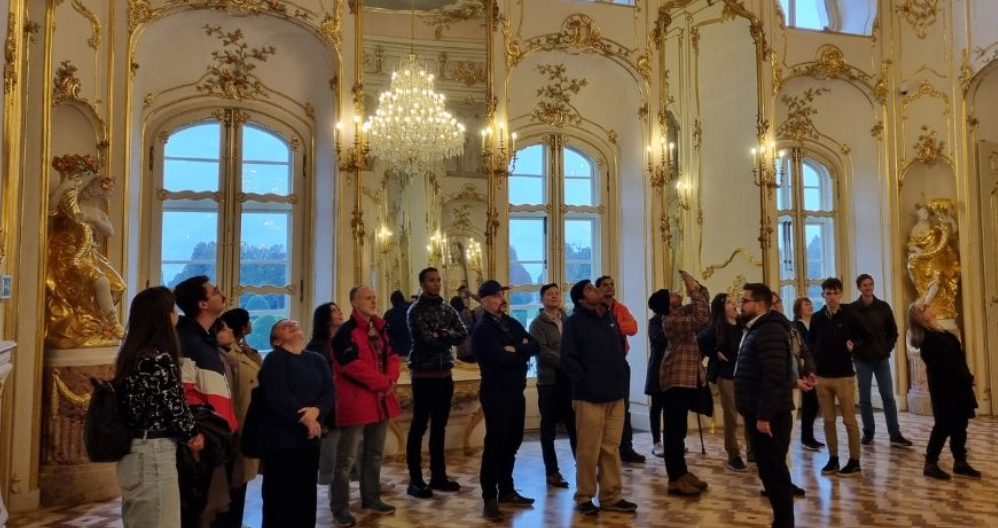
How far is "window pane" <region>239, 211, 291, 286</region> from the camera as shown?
730cm

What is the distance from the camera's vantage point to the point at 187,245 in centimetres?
714

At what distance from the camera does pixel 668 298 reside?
5.21 m

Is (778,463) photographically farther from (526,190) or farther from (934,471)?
(526,190)

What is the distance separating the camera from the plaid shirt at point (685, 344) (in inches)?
198

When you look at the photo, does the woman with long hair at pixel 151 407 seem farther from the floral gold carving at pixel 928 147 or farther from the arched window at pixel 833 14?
the floral gold carving at pixel 928 147

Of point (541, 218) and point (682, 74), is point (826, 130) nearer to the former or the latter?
point (682, 74)

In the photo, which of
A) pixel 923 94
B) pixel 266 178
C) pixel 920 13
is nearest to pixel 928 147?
pixel 923 94

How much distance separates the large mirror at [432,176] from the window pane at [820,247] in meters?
4.68

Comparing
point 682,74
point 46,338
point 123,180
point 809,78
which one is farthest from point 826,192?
point 46,338

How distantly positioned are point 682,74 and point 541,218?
2217mm

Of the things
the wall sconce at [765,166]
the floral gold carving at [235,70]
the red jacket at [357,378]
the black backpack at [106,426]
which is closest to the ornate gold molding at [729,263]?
the wall sconce at [765,166]

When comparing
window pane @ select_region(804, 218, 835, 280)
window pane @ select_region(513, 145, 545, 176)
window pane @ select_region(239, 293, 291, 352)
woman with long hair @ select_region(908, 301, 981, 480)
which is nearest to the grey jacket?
woman with long hair @ select_region(908, 301, 981, 480)

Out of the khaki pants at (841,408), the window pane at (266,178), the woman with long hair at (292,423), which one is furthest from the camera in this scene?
the window pane at (266,178)

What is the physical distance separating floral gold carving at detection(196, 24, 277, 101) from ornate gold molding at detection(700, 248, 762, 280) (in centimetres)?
502
